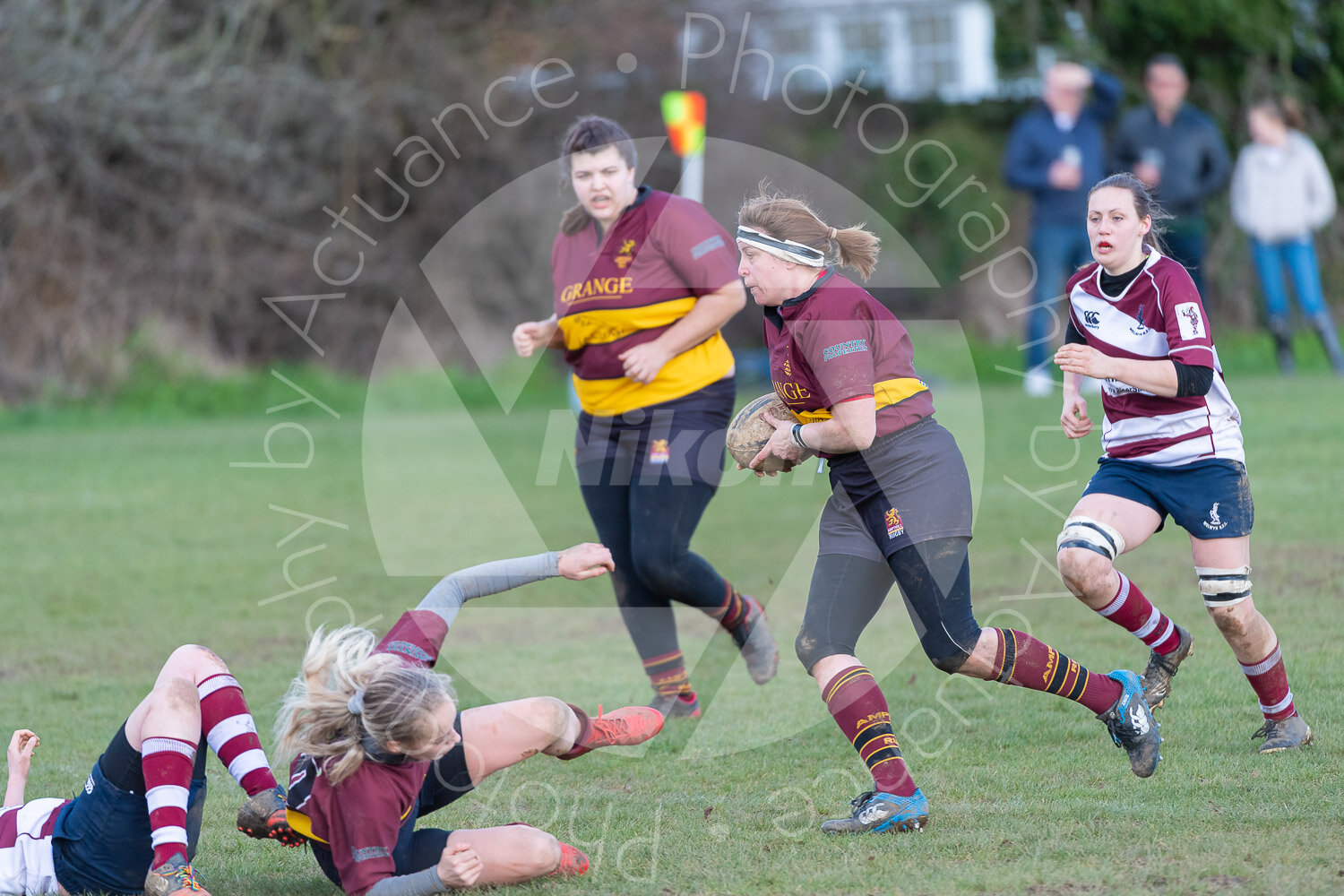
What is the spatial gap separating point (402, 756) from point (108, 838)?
2.79 feet

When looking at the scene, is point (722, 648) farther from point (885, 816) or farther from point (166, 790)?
point (166, 790)

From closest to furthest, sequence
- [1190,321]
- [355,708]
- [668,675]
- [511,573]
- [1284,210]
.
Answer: [355,708], [511,573], [1190,321], [668,675], [1284,210]

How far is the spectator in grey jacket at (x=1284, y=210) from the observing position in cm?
1177

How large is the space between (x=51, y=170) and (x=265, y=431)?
200 inches

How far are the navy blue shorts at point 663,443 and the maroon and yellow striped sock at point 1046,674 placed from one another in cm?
150

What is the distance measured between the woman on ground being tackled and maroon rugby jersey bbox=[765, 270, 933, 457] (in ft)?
3.31

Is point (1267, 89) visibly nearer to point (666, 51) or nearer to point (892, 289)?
point (892, 289)

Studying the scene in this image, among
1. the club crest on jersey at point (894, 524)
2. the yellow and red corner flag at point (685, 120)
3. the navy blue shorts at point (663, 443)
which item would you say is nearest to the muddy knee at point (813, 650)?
the club crest on jersey at point (894, 524)

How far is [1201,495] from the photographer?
4.35 m

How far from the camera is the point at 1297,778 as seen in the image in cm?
402

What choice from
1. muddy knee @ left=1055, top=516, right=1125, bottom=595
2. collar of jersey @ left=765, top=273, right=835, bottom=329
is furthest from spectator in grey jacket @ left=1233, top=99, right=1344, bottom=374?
collar of jersey @ left=765, top=273, right=835, bottom=329

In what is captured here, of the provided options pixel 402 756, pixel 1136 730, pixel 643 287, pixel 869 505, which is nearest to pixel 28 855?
pixel 402 756

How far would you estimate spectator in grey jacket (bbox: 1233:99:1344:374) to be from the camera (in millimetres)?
11766

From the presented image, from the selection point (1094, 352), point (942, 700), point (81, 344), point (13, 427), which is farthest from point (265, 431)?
point (1094, 352)
